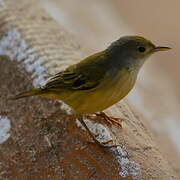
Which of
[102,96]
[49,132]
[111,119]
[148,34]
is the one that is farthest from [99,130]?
[148,34]

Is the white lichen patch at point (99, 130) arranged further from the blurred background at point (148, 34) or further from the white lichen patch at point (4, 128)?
the blurred background at point (148, 34)

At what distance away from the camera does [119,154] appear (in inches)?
132

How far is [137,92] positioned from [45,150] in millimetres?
2856

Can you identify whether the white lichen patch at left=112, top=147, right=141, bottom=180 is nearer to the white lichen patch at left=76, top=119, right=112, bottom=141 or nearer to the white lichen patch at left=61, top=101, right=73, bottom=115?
the white lichen patch at left=76, top=119, right=112, bottom=141

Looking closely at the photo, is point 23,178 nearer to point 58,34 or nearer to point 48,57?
point 48,57

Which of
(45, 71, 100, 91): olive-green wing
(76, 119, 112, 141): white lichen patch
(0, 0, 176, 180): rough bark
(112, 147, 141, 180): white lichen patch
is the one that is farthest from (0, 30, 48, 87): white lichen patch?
(112, 147, 141, 180): white lichen patch

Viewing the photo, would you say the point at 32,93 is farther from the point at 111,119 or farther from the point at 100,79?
the point at 111,119

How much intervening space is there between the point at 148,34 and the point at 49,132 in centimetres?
402

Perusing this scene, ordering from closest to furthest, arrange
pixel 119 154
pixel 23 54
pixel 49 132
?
pixel 119 154
pixel 49 132
pixel 23 54

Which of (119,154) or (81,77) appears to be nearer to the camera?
(119,154)

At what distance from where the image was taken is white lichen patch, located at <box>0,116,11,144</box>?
11.5 ft

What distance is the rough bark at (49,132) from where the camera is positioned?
128 inches

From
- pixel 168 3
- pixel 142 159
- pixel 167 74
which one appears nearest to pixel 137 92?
pixel 167 74

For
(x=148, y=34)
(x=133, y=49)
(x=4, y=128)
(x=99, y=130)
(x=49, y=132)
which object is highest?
(x=133, y=49)
